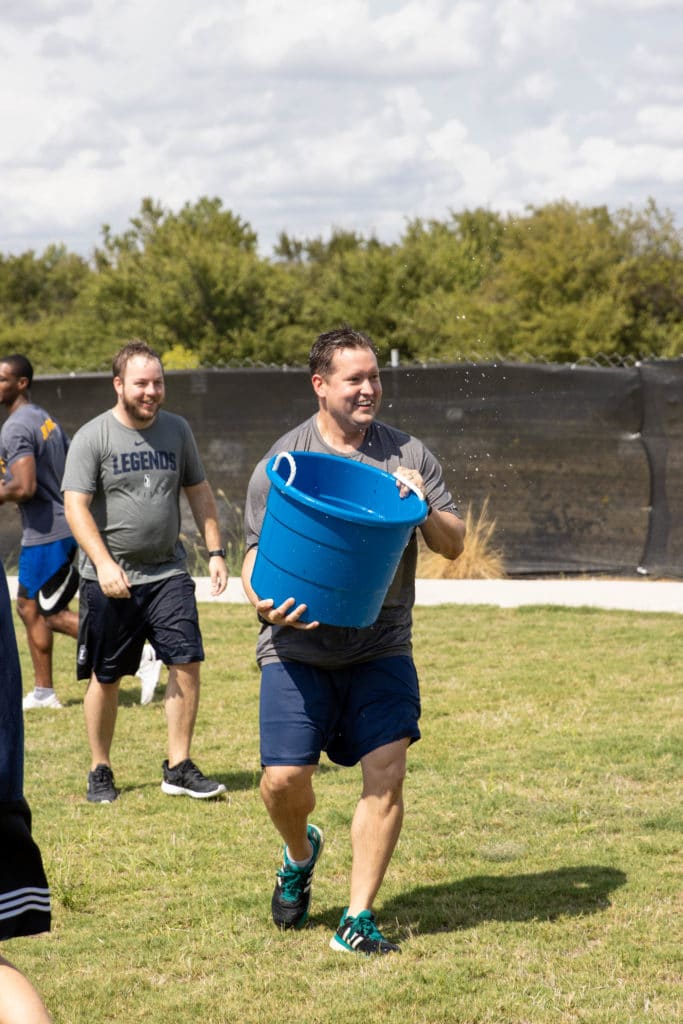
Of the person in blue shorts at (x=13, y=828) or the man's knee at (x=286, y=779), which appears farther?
the man's knee at (x=286, y=779)

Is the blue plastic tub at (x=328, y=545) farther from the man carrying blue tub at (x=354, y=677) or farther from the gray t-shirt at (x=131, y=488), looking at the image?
the gray t-shirt at (x=131, y=488)

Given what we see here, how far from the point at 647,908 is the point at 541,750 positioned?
2309 millimetres

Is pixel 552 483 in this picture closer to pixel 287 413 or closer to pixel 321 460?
pixel 287 413

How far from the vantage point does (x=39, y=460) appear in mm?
8359

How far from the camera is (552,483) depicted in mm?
13336

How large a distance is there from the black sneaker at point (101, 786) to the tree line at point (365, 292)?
2486 cm

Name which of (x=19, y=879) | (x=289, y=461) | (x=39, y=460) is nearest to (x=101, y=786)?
(x=39, y=460)

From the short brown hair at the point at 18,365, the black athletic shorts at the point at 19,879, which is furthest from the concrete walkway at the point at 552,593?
the black athletic shorts at the point at 19,879

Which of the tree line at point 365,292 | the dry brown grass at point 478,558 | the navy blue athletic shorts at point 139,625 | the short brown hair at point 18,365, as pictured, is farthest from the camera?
the tree line at point 365,292

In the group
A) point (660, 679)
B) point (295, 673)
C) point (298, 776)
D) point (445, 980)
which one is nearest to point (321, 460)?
point (295, 673)

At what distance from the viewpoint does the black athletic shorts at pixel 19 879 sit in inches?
114

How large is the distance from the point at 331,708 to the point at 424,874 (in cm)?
109

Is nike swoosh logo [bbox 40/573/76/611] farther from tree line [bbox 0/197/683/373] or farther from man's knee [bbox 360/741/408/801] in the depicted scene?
tree line [bbox 0/197/683/373]

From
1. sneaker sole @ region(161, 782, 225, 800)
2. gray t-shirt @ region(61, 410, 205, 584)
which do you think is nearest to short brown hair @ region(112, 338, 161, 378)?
gray t-shirt @ region(61, 410, 205, 584)
